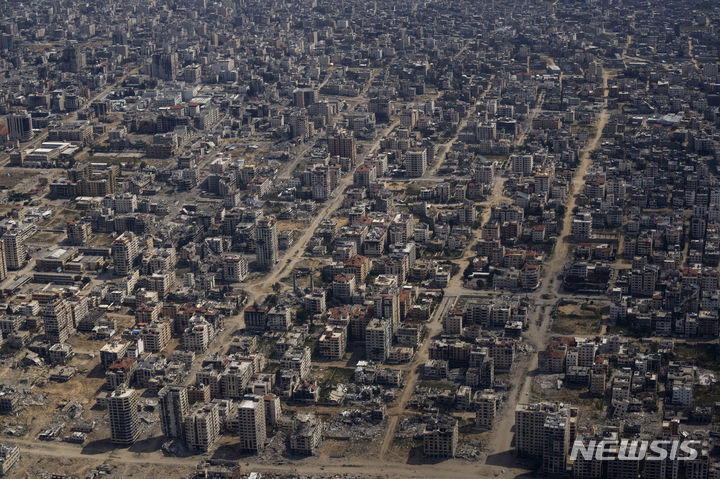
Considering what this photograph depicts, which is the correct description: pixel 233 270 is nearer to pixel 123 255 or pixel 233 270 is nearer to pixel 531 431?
pixel 123 255

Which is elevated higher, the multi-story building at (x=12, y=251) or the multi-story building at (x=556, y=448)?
the multi-story building at (x=12, y=251)

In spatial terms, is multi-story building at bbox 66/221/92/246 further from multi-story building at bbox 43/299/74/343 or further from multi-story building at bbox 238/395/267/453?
multi-story building at bbox 238/395/267/453

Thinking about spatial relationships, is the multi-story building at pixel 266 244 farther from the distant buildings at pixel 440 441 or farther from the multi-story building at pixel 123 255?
the distant buildings at pixel 440 441

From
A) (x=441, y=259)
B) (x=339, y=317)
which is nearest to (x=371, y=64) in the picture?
(x=441, y=259)

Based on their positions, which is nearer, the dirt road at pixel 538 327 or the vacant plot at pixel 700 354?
the dirt road at pixel 538 327

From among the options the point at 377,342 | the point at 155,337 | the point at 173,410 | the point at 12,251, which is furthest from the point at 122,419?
the point at 12,251

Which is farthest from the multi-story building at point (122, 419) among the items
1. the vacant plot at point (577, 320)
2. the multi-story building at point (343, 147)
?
the multi-story building at point (343, 147)
